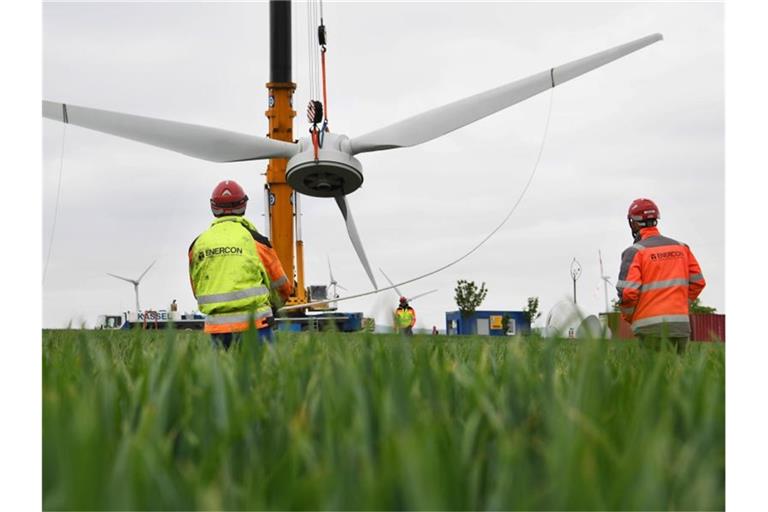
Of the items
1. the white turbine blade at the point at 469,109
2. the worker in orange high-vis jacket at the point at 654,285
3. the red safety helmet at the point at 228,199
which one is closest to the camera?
the red safety helmet at the point at 228,199

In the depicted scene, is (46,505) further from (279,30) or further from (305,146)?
(279,30)

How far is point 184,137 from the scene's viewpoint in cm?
1549

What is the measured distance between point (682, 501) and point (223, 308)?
5.16 metres

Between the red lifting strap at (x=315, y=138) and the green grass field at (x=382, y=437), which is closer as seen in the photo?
the green grass field at (x=382, y=437)

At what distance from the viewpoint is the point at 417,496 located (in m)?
0.78

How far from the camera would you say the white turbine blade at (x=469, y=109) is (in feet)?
44.4

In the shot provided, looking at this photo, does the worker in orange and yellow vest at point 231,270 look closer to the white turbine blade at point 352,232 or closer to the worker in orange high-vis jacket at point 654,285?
the worker in orange high-vis jacket at point 654,285

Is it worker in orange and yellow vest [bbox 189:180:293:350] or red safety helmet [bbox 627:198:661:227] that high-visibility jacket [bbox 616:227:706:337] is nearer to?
red safety helmet [bbox 627:198:661:227]

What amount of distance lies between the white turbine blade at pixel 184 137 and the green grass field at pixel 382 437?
13.5 metres

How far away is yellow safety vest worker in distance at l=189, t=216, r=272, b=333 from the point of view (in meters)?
5.80

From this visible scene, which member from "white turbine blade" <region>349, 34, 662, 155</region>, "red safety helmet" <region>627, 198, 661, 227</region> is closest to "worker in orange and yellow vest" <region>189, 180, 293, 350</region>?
"red safety helmet" <region>627, 198, 661, 227</region>

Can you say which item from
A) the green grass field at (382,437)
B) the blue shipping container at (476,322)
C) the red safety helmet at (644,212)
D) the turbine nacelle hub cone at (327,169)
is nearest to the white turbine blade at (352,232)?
the turbine nacelle hub cone at (327,169)

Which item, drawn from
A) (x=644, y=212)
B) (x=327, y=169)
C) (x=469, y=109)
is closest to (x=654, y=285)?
(x=644, y=212)

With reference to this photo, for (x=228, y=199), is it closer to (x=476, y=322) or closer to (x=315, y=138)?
(x=315, y=138)
